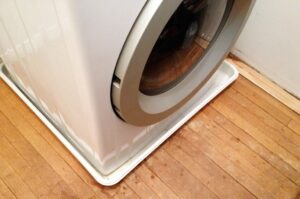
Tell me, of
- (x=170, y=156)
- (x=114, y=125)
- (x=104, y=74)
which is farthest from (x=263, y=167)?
(x=104, y=74)

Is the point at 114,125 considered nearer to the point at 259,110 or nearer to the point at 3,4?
the point at 3,4

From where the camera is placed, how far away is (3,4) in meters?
0.66

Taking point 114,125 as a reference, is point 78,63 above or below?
above

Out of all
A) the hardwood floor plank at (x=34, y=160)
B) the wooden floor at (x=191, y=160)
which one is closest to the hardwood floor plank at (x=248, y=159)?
the wooden floor at (x=191, y=160)

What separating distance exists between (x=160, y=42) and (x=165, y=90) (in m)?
0.15

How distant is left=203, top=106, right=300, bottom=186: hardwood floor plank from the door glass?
0.31 m

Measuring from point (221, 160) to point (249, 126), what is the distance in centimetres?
18

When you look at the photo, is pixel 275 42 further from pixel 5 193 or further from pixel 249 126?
pixel 5 193

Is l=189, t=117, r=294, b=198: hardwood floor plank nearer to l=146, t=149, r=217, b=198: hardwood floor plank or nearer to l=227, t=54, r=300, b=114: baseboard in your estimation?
l=146, t=149, r=217, b=198: hardwood floor plank

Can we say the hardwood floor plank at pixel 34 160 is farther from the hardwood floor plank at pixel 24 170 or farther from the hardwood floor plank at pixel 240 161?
the hardwood floor plank at pixel 240 161

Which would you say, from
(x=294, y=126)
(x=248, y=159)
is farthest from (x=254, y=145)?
(x=294, y=126)

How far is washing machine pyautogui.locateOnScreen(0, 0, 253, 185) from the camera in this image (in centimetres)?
53

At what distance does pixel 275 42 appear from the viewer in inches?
45.9

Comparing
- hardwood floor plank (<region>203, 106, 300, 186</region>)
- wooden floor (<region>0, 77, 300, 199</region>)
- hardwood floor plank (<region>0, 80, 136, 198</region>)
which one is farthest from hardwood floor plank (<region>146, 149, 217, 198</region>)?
hardwood floor plank (<region>203, 106, 300, 186</region>)
